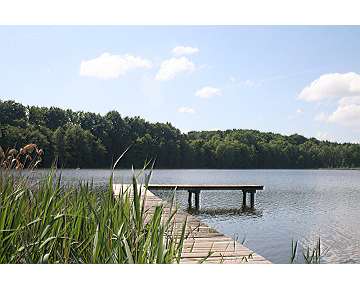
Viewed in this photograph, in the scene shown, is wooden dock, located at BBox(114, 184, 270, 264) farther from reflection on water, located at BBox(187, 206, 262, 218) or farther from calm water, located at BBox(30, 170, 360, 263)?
reflection on water, located at BBox(187, 206, 262, 218)

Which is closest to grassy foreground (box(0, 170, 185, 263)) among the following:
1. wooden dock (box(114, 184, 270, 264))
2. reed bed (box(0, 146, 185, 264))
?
reed bed (box(0, 146, 185, 264))

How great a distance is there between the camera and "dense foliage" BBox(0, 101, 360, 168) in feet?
64.6

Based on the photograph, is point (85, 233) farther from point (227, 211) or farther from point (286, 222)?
point (227, 211)

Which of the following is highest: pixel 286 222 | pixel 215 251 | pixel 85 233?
pixel 85 233

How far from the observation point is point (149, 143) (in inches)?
914

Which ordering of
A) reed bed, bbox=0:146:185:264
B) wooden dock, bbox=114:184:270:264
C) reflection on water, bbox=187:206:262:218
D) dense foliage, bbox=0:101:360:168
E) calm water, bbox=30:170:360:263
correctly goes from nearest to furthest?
reed bed, bbox=0:146:185:264 → wooden dock, bbox=114:184:270:264 → calm water, bbox=30:170:360:263 → reflection on water, bbox=187:206:262:218 → dense foliage, bbox=0:101:360:168

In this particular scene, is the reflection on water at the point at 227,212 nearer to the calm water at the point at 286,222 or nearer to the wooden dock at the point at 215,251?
the calm water at the point at 286,222

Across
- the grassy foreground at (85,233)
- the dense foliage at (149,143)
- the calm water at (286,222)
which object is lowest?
the calm water at (286,222)

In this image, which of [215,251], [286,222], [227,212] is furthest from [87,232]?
[227,212]

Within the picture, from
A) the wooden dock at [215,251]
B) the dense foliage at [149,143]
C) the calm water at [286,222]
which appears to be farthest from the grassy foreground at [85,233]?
the dense foliage at [149,143]

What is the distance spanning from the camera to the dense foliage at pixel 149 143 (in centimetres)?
1970
